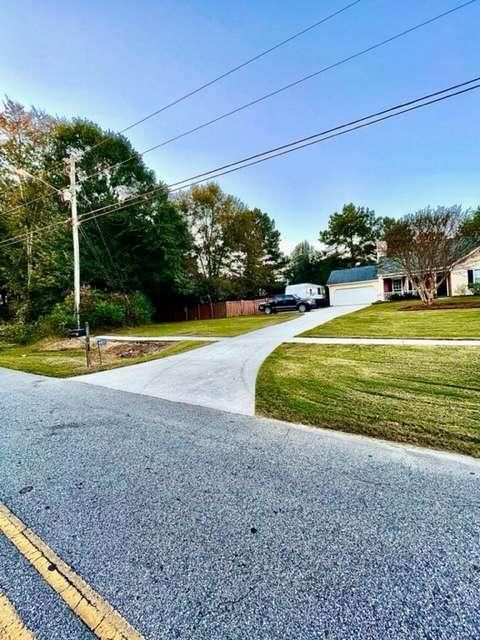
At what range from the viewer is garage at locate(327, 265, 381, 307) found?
27.6 m

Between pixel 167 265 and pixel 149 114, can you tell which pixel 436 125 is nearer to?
pixel 149 114

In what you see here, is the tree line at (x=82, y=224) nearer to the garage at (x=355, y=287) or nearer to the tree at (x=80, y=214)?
the tree at (x=80, y=214)

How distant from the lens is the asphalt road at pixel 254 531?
1.44 meters

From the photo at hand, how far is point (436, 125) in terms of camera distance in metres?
9.60

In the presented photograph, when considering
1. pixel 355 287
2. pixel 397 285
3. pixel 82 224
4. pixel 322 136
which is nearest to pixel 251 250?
pixel 355 287

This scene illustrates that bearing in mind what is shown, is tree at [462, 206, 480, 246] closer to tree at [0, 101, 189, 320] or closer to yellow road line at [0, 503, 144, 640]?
tree at [0, 101, 189, 320]

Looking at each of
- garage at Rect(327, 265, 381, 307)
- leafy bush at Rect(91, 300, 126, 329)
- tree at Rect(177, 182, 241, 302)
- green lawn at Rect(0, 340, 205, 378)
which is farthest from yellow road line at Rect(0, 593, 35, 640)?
tree at Rect(177, 182, 241, 302)

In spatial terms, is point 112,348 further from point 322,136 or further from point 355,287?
point 355,287

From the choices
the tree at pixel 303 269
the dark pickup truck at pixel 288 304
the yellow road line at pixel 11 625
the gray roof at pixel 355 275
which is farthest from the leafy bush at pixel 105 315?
the tree at pixel 303 269

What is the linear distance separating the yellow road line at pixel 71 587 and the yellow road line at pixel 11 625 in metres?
0.17

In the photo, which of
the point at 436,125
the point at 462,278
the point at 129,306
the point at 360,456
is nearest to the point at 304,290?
the point at 462,278

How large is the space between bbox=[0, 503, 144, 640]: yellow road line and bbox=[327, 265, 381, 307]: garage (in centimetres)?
2851

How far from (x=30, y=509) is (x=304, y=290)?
29.6 m

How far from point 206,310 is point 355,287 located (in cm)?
1339
